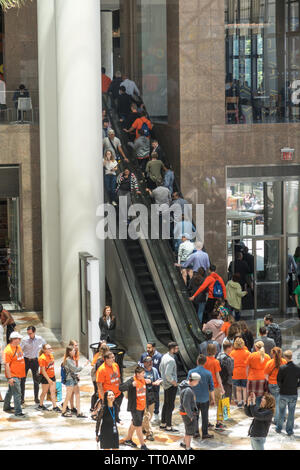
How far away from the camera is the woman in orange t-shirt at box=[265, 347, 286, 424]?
16375 mm

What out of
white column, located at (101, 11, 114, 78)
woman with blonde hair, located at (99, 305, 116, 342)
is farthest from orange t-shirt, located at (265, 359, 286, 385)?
white column, located at (101, 11, 114, 78)

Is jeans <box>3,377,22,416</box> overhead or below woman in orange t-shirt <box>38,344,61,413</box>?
below

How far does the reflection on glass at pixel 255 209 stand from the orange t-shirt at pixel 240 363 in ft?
30.0

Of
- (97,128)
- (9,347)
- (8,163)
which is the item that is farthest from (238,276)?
(9,347)

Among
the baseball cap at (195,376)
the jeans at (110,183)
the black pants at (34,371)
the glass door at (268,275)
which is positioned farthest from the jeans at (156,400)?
the glass door at (268,275)

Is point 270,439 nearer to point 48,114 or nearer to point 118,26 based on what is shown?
point 48,114

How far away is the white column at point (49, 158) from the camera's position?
25.0 m

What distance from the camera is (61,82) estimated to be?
22.6 m

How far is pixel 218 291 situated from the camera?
2066cm

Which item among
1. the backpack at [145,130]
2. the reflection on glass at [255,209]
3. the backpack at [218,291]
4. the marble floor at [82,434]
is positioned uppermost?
the backpack at [145,130]

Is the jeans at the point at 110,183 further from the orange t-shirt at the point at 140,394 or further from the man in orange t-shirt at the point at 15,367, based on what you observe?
the orange t-shirt at the point at 140,394

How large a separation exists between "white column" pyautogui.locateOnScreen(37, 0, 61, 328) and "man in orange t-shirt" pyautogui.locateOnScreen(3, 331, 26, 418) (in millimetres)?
7836

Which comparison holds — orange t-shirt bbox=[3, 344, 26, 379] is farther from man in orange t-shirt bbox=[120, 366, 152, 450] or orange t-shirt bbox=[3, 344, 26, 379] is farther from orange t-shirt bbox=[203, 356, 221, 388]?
orange t-shirt bbox=[203, 356, 221, 388]

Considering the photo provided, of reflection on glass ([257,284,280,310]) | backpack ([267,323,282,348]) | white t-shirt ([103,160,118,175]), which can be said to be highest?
white t-shirt ([103,160,118,175])
